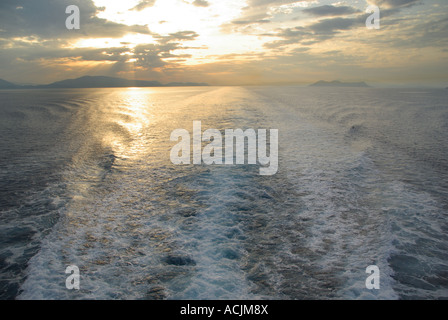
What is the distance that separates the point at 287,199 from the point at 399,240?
2516mm

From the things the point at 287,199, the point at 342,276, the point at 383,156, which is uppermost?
the point at 383,156

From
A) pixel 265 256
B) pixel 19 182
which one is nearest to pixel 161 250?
pixel 265 256

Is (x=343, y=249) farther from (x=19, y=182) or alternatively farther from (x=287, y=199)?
(x=19, y=182)

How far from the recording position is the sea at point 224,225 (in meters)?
3.82

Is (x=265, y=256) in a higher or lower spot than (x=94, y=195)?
lower

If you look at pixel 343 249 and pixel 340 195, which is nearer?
pixel 343 249

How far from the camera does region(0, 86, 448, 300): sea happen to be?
382cm

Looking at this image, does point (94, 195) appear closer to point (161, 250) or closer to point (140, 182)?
point (140, 182)

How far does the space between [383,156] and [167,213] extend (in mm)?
8442

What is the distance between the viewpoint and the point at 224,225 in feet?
18.1

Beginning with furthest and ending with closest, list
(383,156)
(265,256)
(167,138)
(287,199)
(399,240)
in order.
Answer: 1. (167,138)
2. (383,156)
3. (287,199)
4. (399,240)
5. (265,256)

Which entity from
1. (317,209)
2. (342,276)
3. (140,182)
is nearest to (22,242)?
(140,182)

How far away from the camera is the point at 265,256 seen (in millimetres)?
4477

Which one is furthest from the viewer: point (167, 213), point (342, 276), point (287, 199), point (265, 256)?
point (287, 199)
